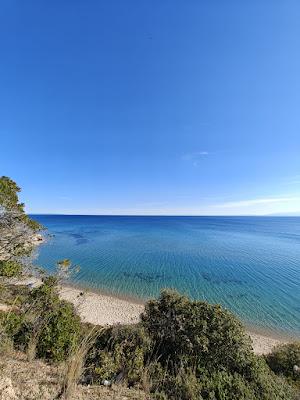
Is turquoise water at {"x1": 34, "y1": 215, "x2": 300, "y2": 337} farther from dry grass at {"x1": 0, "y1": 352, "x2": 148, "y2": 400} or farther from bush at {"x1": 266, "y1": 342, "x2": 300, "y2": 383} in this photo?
dry grass at {"x1": 0, "y1": 352, "x2": 148, "y2": 400}

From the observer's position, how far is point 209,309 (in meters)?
7.01

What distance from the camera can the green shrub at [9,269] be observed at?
854 cm

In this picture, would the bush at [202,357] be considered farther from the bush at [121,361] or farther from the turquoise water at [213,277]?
the turquoise water at [213,277]

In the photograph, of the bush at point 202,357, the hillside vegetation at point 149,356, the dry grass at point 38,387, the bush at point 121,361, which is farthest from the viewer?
the bush at point 121,361

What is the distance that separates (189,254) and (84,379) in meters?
39.4

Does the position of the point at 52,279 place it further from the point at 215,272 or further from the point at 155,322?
the point at 215,272

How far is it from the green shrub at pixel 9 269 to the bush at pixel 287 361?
1059cm

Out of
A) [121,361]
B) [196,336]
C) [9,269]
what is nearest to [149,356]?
[121,361]

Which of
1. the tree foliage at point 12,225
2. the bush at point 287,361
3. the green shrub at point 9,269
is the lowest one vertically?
the bush at point 287,361

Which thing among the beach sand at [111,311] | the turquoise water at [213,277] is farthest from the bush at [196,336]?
the turquoise water at [213,277]

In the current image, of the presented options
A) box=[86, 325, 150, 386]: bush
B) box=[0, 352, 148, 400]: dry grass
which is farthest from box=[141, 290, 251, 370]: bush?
box=[0, 352, 148, 400]: dry grass

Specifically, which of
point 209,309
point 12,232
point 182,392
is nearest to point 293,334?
point 209,309

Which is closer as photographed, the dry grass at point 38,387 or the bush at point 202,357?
the dry grass at point 38,387

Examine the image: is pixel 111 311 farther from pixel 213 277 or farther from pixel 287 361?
pixel 213 277
